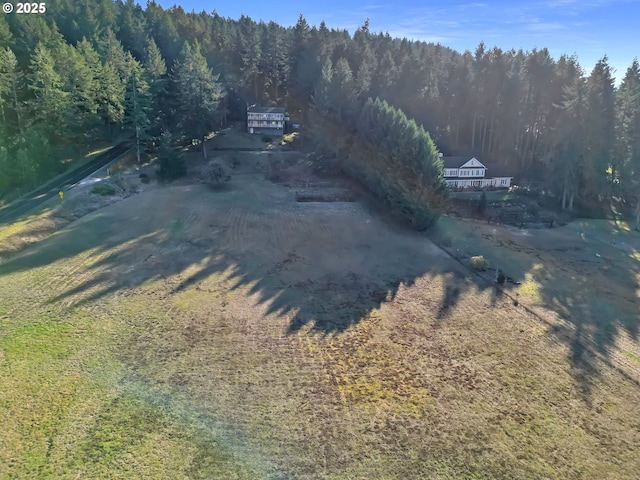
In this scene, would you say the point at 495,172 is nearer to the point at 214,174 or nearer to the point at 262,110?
the point at 214,174

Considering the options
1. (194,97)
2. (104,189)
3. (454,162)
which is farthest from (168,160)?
(454,162)

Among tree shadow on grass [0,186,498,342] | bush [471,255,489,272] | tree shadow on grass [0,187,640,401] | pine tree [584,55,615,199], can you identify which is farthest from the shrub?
pine tree [584,55,615,199]

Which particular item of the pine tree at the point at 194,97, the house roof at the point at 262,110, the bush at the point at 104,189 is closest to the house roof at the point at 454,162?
the house roof at the point at 262,110

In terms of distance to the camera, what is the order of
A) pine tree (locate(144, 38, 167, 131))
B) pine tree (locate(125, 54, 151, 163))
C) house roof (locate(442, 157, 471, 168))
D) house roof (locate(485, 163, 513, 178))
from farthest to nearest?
pine tree (locate(144, 38, 167, 131)) → house roof (locate(485, 163, 513, 178)) → house roof (locate(442, 157, 471, 168)) → pine tree (locate(125, 54, 151, 163))

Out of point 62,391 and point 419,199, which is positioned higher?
point 419,199

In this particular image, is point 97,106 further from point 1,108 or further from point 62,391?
point 62,391

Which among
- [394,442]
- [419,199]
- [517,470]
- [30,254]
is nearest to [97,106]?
[30,254]

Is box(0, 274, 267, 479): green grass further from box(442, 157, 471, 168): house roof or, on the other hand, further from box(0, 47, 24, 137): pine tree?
box(442, 157, 471, 168): house roof
